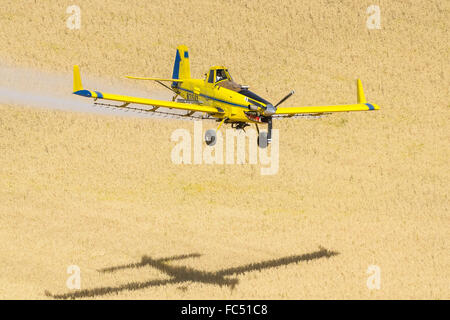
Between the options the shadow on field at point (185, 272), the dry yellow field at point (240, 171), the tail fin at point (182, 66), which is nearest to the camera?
the shadow on field at point (185, 272)

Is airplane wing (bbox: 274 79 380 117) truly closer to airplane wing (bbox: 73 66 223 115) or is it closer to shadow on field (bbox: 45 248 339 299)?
airplane wing (bbox: 73 66 223 115)

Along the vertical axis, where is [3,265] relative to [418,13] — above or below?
below

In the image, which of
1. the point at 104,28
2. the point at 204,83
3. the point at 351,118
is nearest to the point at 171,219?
the point at 204,83

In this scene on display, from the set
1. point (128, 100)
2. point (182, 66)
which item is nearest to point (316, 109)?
point (128, 100)

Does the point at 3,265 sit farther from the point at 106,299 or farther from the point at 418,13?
the point at 418,13

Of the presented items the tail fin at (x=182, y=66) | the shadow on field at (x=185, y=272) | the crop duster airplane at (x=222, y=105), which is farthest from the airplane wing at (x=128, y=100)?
the shadow on field at (x=185, y=272)

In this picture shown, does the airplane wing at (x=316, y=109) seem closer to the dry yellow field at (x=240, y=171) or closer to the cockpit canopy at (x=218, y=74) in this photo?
the cockpit canopy at (x=218, y=74)

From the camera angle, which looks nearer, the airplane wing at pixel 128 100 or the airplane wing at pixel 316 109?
the airplane wing at pixel 128 100

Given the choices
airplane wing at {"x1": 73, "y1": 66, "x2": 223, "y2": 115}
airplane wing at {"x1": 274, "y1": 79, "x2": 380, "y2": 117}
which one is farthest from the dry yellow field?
airplane wing at {"x1": 73, "y1": 66, "x2": 223, "y2": 115}
